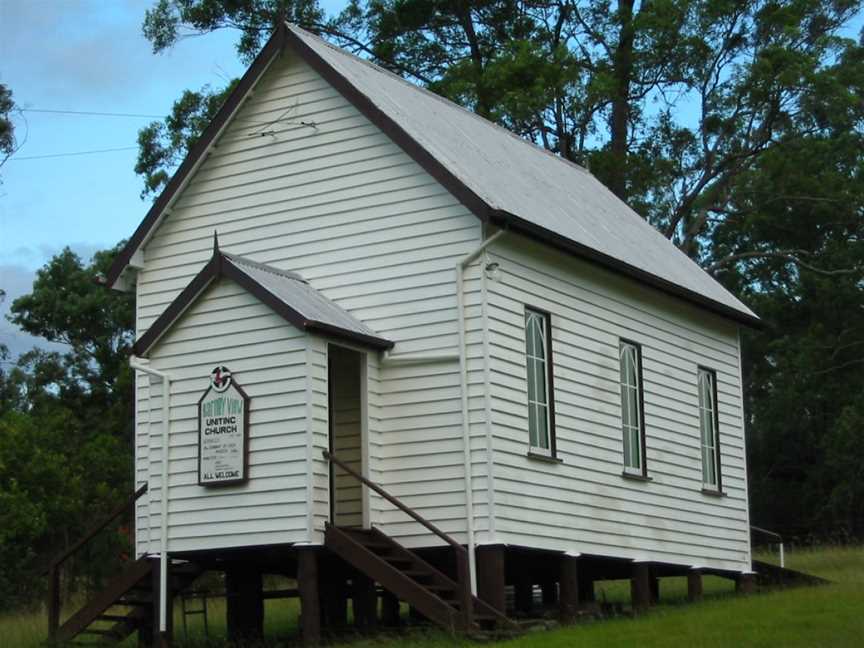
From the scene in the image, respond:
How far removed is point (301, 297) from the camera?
20.5 metres

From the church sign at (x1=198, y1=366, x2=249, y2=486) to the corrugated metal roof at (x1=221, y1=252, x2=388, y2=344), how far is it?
126 cm

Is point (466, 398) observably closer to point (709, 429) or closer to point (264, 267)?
point (264, 267)

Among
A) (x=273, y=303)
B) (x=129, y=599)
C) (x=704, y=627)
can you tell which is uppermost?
(x=273, y=303)

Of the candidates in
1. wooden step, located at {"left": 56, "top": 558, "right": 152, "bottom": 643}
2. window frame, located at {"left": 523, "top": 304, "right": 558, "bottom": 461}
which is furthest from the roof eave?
wooden step, located at {"left": 56, "top": 558, "right": 152, "bottom": 643}

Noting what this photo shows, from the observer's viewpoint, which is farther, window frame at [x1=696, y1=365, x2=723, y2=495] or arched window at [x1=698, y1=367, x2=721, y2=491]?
arched window at [x1=698, y1=367, x2=721, y2=491]

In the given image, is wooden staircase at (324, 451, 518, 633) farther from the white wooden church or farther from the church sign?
the church sign

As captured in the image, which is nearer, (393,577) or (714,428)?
(393,577)

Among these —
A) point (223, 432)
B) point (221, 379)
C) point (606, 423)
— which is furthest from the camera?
point (606, 423)

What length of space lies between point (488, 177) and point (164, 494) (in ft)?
20.9

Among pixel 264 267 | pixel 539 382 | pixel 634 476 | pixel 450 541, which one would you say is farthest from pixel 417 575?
pixel 634 476

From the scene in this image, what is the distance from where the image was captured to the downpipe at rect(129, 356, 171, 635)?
2022 centimetres

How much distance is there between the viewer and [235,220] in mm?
22781

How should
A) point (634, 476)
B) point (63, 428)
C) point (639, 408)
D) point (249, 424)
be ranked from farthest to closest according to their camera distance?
point (63, 428), point (639, 408), point (634, 476), point (249, 424)

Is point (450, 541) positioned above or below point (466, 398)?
below
